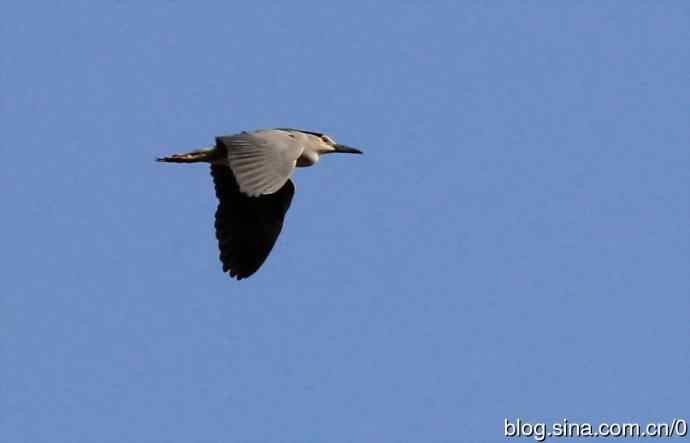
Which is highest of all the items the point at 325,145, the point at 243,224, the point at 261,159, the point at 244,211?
the point at 325,145

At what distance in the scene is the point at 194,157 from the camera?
14.9 metres

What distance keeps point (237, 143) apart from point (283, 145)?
514 mm

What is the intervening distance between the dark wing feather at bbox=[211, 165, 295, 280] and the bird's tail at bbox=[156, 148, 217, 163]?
216 millimetres

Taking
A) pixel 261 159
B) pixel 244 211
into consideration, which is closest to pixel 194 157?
pixel 244 211

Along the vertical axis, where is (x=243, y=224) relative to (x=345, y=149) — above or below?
below

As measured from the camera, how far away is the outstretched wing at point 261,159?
491 inches

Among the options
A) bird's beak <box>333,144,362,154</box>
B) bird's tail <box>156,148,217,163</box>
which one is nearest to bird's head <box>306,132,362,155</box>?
bird's beak <box>333,144,362,154</box>

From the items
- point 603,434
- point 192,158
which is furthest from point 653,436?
point 192,158

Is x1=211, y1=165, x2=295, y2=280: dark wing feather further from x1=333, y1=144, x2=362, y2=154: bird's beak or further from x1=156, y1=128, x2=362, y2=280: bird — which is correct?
x1=333, y1=144, x2=362, y2=154: bird's beak

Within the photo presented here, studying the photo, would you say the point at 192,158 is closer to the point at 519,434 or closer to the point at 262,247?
the point at 262,247

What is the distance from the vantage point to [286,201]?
15.2 meters

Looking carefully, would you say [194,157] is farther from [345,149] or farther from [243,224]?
[345,149]

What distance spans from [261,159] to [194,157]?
6.84 ft

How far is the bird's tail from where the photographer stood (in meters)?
14.8
